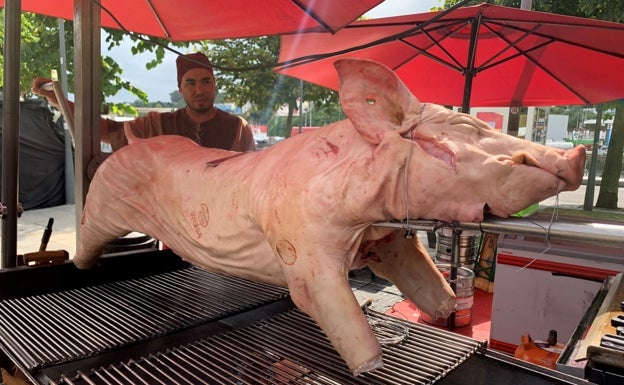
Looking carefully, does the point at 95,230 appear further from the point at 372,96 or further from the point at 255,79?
the point at 255,79

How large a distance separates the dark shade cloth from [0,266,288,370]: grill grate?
7961mm

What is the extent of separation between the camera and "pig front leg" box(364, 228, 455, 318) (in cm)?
158

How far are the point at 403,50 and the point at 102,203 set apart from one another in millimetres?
3688

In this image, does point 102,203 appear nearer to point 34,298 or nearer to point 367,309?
point 34,298

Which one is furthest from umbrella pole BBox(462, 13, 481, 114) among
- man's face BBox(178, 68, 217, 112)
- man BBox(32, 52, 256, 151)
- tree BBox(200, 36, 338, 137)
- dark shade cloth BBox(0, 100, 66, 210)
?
dark shade cloth BBox(0, 100, 66, 210)

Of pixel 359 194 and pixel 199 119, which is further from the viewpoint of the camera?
pixel 199 119

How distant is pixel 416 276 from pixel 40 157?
31.7ft

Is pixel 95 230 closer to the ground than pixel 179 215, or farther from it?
closer to the ground

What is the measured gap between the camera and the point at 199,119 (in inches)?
137

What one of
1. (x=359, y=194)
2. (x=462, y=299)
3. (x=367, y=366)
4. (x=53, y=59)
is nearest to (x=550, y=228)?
(x=359, y=194)

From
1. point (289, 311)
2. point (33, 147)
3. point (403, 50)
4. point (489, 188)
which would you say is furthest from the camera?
point (33, 147)

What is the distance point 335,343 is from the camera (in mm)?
1214

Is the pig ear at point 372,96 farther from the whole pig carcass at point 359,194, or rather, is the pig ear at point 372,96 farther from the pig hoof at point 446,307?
the pig hoof at point 446,307

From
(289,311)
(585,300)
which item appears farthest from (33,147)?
(585,300)
